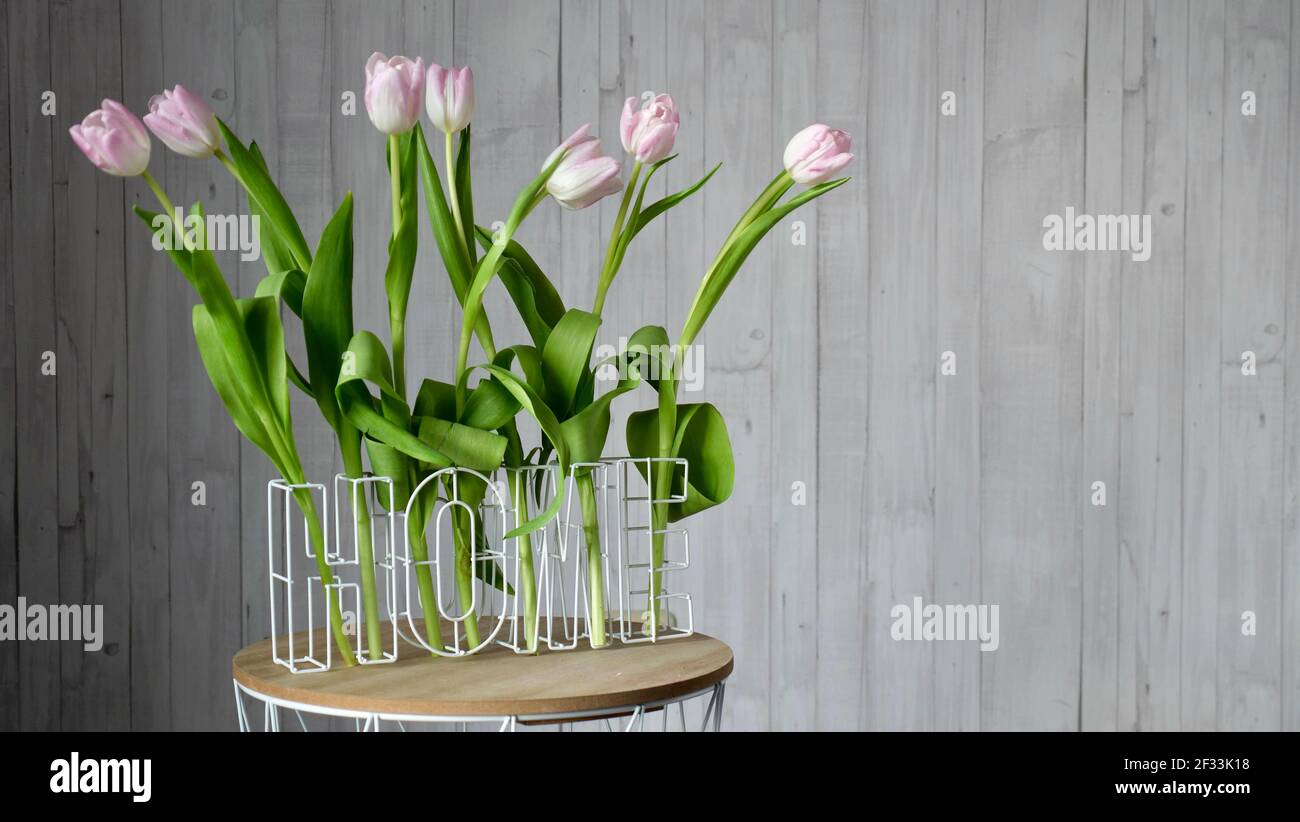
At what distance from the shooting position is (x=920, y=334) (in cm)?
191

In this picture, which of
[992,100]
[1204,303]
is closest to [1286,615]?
[1204,303]

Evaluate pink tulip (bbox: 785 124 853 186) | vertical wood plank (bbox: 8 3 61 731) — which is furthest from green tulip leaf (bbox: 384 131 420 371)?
vertical wood plank (bbox: 8 3 61 731)

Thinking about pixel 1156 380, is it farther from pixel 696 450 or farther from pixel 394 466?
pixel 394 466

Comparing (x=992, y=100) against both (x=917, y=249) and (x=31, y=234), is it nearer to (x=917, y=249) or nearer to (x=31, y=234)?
(x=917, y=249)

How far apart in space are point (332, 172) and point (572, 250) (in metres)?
0.41

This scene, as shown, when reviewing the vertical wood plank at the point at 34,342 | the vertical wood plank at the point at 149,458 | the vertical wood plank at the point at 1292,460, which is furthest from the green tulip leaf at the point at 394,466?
the vertical wood plank at the point at 1292,460

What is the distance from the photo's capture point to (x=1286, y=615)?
192cm

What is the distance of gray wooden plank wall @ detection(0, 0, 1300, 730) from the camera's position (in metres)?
1.90

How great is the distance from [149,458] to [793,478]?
3.44 ft

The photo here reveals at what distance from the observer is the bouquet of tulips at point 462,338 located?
3.09 ft

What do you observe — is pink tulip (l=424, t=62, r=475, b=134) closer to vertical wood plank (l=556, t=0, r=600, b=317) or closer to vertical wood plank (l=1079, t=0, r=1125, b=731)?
vertical wood plank (l=556, t=0, r=600, b=317)

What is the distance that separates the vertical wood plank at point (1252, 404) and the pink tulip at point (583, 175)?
1.36m

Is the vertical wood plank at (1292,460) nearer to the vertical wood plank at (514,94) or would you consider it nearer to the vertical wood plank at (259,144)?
the vertical wood plank at (514,94)
